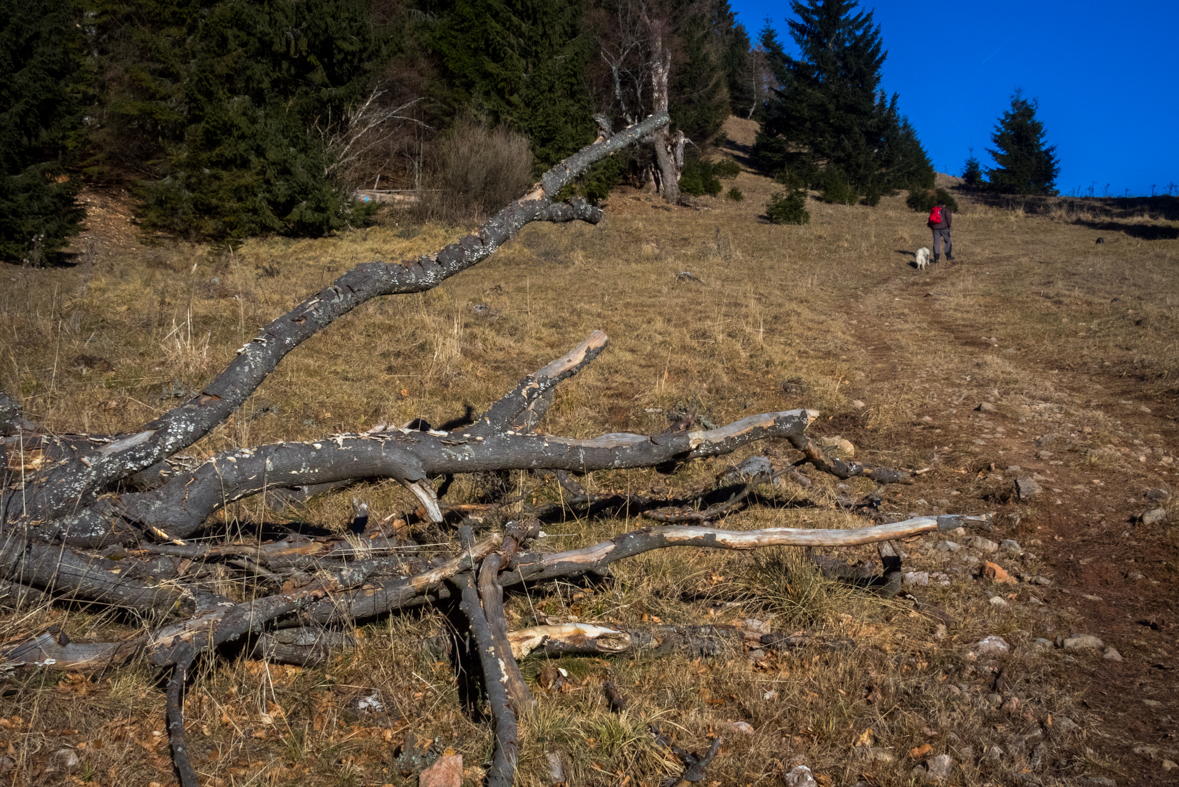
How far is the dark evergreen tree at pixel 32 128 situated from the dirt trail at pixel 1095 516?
1304cm

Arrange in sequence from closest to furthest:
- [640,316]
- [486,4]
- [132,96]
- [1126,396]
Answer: [1126,396]
[640,316]
[132,96]
[486,4]

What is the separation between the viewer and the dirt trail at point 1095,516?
2771mm

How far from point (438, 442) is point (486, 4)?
74.5 feet

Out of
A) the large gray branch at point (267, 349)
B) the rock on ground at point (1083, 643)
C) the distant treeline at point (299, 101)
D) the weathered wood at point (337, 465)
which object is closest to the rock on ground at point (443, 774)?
the weathered wood at point (337, 465)

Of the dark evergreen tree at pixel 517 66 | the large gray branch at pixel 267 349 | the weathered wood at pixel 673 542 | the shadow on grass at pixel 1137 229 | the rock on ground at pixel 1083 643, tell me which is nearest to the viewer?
the large gray branch at pixel 267 349

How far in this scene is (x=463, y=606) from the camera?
2551 millimetres

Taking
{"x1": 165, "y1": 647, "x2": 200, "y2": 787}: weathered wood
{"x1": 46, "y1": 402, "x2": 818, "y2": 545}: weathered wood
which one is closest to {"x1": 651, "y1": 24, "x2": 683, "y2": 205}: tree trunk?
{"x1": 46, "y1": 402, "x2": 818, "y2": 545}: weathered wood

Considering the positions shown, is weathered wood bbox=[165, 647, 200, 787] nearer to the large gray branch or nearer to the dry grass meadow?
the dry grass meadow

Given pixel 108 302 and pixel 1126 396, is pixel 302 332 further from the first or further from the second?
pixel 1126 396

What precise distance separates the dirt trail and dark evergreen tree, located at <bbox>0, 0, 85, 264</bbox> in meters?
13.0

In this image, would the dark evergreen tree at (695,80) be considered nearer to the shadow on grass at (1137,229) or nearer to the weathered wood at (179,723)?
the shadow on grass at (1137,229)

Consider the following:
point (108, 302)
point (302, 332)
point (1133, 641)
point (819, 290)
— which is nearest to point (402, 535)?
point (302, 332)

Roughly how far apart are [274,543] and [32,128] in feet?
44.5

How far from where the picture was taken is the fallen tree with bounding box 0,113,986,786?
8.00 ft
